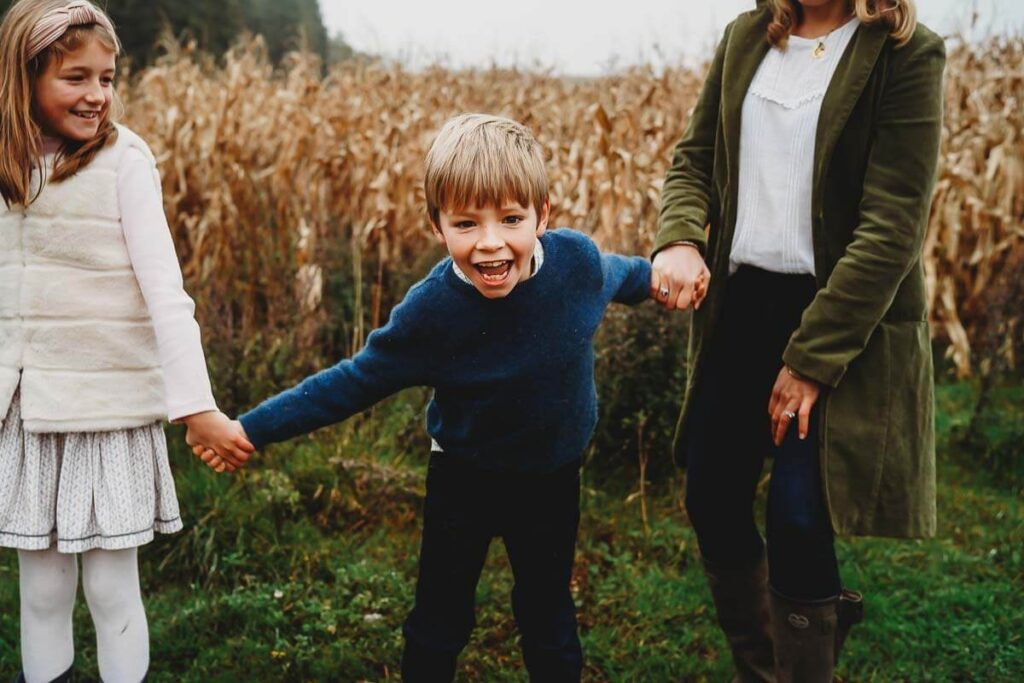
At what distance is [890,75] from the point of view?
213cm

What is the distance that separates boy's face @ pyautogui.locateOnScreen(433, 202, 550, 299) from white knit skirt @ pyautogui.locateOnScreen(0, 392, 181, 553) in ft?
3.20

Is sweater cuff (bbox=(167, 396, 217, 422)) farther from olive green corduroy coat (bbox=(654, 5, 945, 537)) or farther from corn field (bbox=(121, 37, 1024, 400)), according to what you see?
corn field (bbox=(121, 37, 1024, 400))

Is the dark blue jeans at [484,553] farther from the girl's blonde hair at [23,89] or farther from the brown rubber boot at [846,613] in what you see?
the girl's blonde hair at [23,89]

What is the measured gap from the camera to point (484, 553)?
2336 millimetres

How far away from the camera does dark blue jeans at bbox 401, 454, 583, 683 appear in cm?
228

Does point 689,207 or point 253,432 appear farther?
point 689,207

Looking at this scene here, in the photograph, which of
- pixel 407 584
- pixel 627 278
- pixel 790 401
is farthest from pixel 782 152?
pixel 407 584

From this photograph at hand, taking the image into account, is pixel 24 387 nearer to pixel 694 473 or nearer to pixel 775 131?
pixel 694 473

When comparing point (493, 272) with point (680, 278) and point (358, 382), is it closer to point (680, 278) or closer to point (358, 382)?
point (358, 382)

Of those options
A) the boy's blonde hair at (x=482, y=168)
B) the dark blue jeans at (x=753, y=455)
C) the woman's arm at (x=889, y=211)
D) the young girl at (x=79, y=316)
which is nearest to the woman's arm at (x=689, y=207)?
the dark blue jeans at (x=753, y=455)

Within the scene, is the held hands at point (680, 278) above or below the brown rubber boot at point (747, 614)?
above

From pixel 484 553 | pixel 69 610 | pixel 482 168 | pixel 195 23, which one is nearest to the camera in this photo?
pixel 482 168

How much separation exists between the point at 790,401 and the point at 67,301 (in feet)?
5.58

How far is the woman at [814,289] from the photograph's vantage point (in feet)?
6.98
